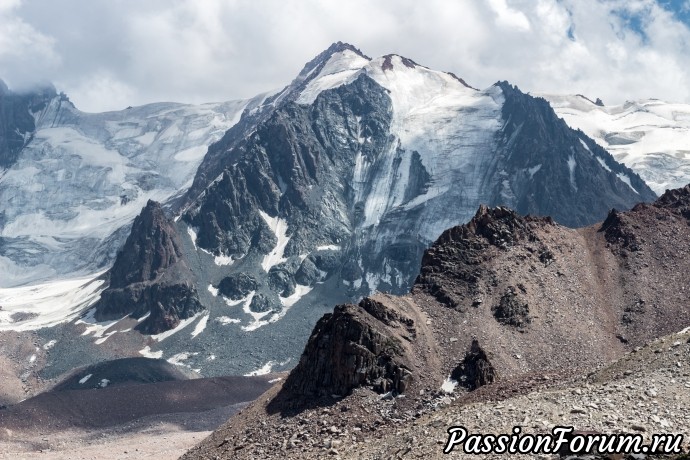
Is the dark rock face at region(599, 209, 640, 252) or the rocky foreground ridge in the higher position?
the dark rock face at region(599, 209, 640, 252)

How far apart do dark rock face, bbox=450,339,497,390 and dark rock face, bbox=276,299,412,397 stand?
17.3ft

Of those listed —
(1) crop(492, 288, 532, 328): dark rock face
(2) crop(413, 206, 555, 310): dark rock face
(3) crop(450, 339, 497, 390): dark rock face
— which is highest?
(2) crop(413, 206, 555, 310): dark rock face

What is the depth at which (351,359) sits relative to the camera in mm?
96375

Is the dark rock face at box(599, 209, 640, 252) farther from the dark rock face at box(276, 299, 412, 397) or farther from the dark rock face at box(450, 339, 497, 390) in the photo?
the dark rock face at box(276, 299, 412, 397)

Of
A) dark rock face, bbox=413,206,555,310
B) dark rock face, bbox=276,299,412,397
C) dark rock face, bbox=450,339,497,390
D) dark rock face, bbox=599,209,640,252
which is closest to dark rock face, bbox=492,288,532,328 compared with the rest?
dark rock face, bbox=413,206,555,310

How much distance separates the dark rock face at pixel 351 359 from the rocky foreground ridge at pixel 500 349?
153mm

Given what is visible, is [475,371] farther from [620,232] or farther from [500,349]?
[620,232]

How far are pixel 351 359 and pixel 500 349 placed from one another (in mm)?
17996

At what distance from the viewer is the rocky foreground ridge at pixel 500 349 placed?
6369cm

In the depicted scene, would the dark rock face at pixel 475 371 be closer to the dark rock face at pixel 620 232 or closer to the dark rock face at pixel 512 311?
the dark rock face at pixel 512 311

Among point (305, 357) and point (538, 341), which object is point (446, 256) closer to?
point (538, 341)

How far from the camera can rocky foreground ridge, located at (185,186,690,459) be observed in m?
63.7

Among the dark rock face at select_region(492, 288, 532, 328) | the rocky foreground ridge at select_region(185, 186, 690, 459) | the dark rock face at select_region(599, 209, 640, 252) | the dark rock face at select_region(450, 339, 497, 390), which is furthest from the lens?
the dark rock face at select_region(599, 209, 640, 252)

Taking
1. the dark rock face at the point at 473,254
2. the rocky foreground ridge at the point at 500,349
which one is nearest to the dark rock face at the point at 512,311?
the dark rock face at the point at 473,254
